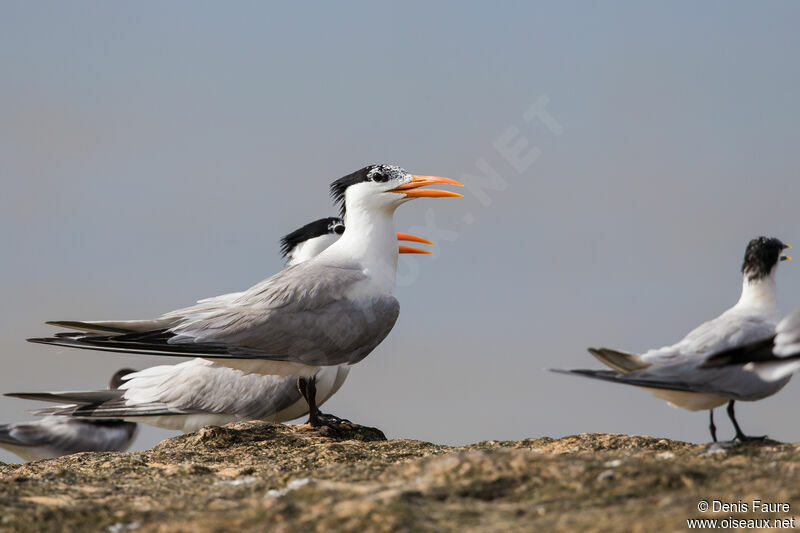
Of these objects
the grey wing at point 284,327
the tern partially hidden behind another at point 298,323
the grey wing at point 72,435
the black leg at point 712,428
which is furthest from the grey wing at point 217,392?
the black leg at point 712,428

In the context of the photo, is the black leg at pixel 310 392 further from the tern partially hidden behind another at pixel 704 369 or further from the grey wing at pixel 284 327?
the tern partially hidden behind another at pixel 704 369

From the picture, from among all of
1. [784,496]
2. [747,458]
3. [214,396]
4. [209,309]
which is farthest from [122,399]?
[784,496]

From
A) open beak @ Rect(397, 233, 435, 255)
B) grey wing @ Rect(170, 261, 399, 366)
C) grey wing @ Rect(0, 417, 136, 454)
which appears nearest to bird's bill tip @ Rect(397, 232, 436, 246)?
open beak @ Rect(397, 233, 435, 255)

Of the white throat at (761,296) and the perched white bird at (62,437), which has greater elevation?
the white throat at (761,296)

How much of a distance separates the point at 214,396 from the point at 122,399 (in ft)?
2.77

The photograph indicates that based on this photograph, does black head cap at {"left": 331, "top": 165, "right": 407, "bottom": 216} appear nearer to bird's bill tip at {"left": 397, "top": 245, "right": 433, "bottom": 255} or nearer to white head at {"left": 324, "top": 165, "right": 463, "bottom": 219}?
white head at {"left": 324, "top": 165, "right": 463, "bottom": 219}

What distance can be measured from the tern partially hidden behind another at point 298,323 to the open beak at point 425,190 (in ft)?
0.04

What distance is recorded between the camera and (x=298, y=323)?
7.07 metres

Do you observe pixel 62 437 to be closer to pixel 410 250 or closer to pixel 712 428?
pixel 410 250

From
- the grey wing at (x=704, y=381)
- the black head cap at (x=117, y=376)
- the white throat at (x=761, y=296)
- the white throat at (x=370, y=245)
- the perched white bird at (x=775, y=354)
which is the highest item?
the white throat at (x=370, y=245)

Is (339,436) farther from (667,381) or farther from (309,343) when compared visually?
(667,381)

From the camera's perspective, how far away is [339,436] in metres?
7.07

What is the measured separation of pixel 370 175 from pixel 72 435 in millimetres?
4076

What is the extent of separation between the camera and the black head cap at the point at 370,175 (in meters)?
7.88
